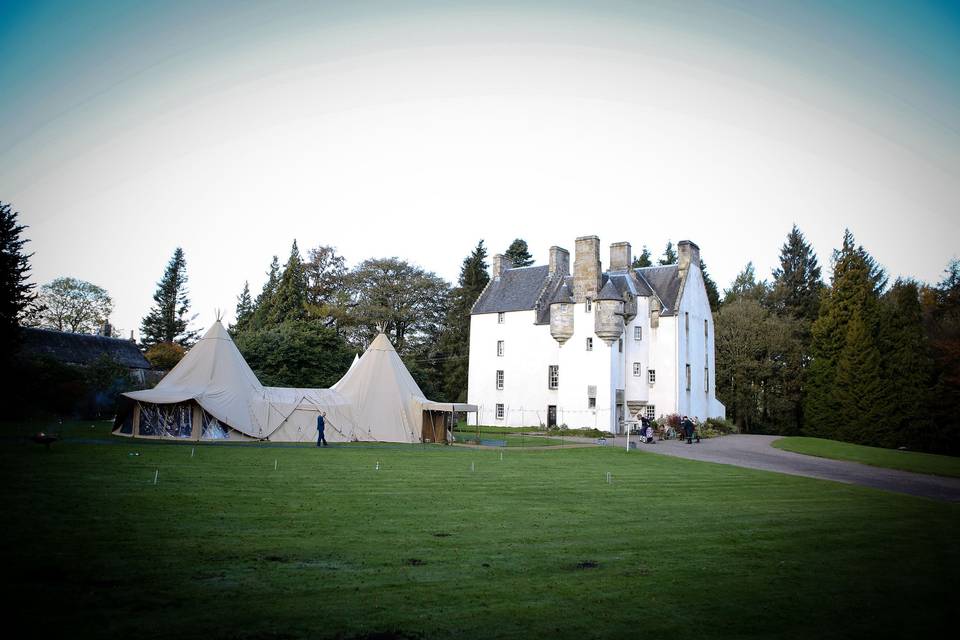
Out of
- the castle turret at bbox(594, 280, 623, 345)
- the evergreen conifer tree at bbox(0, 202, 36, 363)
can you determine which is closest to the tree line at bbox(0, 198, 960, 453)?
the evergreen conifer tree at bbox(0, 202, 36, 363)

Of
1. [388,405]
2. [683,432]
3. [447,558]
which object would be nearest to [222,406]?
[388,405]

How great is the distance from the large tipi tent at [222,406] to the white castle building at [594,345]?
59.8 feet

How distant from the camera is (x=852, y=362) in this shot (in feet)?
136

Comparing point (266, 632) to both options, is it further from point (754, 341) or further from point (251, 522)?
point (754, 341)

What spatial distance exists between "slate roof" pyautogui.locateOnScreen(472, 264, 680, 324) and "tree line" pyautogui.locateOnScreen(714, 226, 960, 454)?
1072 centimetres

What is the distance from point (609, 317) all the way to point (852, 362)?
1549 cm

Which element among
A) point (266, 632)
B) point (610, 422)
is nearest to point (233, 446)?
point (266, 632)

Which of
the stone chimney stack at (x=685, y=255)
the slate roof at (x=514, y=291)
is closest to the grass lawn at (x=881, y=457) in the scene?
the stone chimney stack at (x=685, y=255)

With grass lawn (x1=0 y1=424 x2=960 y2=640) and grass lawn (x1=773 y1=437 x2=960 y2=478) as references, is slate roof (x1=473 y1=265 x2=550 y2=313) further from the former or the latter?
grass lawn (x1=0 y1=424 x2=960 y2=640)

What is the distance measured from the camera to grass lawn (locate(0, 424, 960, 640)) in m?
6.16

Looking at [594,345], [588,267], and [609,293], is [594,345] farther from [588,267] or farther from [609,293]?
[588,267]

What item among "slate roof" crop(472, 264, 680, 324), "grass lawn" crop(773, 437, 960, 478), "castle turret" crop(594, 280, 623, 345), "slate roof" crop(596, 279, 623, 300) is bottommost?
"grass lawn" crop(773, 437, 960, 478)

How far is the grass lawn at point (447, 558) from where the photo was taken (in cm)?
616

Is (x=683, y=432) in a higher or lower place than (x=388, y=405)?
lower
